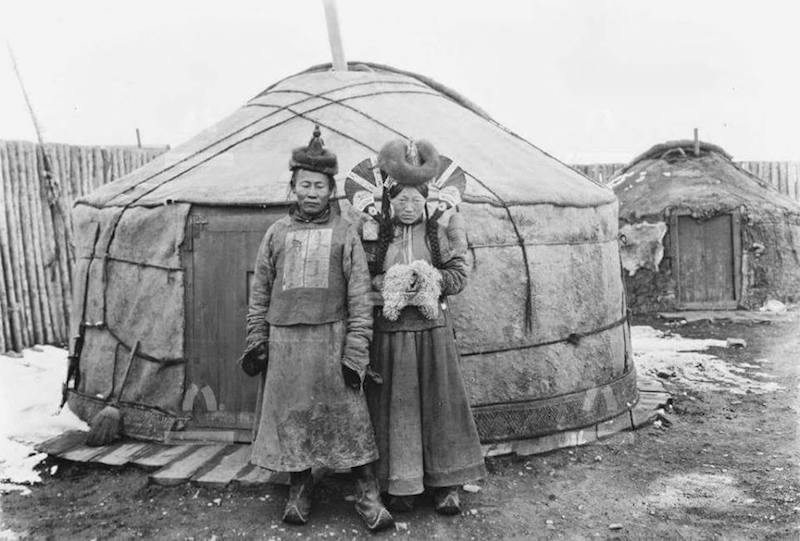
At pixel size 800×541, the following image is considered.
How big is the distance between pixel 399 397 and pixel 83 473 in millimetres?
1881

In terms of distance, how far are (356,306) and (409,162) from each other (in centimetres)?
64

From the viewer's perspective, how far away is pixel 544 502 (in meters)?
3.36

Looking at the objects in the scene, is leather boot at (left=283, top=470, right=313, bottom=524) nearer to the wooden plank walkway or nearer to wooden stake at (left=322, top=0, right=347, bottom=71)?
the wooden plank walkway

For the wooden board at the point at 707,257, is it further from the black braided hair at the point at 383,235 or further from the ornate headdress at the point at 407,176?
the black braided hair at the point at 383,235

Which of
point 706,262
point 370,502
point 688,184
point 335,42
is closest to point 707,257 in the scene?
point 706,262

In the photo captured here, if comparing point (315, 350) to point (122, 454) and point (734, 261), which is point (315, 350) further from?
point (734, 261)

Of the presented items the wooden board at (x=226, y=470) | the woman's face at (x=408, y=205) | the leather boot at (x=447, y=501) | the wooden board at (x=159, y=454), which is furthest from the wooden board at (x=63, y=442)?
the woman's face at (x=408, y=205)

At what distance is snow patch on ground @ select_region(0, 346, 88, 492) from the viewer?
3.88m

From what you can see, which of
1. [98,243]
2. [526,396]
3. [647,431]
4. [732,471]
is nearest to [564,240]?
[526,396]

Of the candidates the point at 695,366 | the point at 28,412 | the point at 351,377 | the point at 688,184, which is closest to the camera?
the point at 351,377

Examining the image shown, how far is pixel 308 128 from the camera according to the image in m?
4.60

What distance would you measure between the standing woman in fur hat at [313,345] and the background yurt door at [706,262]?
7.35 m

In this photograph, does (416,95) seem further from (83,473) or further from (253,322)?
(83,473)

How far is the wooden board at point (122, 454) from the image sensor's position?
379 cm
